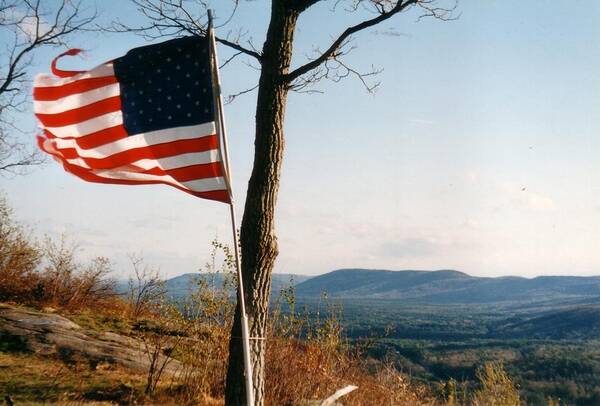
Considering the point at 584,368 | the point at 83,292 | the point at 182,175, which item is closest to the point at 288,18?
the point at 182,175

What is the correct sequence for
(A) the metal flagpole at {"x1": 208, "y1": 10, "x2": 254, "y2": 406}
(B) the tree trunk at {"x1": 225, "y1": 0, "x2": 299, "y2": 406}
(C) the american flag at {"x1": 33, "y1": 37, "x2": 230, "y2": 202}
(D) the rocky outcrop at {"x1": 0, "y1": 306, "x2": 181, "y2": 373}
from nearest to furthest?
(A) the metal flagpole at {"x1": 208, "y1": 10, "x2": 254, "y2": 406} → (C) the american flag at {"x1": 33, "y1": 37, "x2": 230, "y2": 202} → (B) the tree trunk at {"x1": 225, "y1": 0, "x2": 299, "y2": 406} → (D) the rocky outcrop at {"x1": 0, "y1": 306, "x2": 181, "y2": 373}

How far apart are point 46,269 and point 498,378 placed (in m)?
12.2

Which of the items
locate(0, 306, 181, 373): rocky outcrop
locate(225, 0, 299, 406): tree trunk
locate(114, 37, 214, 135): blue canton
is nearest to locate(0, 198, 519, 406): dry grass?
locate(0, 306, 181, 373): rocky outcrop

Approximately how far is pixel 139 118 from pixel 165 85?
39 cm

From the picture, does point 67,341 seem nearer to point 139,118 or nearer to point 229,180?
point 139,118

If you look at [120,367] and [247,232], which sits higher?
[247,232]

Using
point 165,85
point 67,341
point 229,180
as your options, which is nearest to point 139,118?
point 165,85

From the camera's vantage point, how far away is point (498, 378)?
12.3 metres

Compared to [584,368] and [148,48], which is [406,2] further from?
[584,368]

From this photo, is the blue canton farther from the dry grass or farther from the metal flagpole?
the dry grass

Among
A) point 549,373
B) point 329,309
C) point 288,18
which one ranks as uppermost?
point 288,18

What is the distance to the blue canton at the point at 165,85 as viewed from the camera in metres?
4.12

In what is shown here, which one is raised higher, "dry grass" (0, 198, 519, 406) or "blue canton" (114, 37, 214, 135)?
"blue canton" (114, 37, 214, 135)

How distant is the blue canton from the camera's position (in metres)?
4.12
